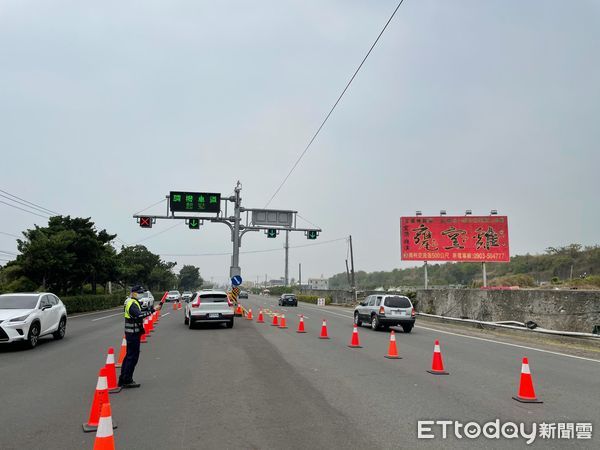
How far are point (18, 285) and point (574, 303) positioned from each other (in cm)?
3213

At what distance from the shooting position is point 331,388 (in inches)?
328

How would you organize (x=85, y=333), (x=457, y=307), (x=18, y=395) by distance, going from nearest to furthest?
(x=18, y=395) < (x=85, y=333) < (x=457, y=307)

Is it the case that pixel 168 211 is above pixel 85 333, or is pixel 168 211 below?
above

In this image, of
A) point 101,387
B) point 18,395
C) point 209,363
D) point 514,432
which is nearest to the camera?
point 101,387

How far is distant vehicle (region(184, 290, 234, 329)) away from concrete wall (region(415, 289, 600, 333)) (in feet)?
43.0

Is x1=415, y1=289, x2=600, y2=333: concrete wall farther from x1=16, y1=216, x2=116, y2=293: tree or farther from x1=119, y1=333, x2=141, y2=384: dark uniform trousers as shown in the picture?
x1=16, y1=216, x2=116, y2=293: tree

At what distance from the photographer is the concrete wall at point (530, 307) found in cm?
1898

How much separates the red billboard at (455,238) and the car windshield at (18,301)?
28.8m

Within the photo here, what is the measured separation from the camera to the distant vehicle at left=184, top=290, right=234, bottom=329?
20.6 metres

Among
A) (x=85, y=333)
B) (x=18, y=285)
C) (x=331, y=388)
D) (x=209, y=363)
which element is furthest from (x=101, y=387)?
(x=18, y=285)

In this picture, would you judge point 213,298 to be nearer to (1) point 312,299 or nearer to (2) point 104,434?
(2) point 104,434

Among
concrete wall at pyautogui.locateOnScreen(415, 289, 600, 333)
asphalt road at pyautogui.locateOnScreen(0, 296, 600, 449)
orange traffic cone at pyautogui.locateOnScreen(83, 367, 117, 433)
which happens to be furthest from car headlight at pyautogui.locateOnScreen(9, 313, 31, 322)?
concrete wall at pyautogui.locateOnScreen(415, 289, 600, 333)

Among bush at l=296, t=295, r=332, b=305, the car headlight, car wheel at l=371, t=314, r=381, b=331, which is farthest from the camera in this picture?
bush at l=296, t=295, r=332, b=305

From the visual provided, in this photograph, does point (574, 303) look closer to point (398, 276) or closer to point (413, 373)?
point (413, 373)
